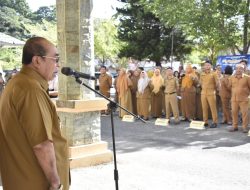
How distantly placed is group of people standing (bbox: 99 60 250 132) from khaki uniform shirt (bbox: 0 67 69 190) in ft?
29.4

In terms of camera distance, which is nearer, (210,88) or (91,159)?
(91,159)

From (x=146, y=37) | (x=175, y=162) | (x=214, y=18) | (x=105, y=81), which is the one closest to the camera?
(x=175, y=162)

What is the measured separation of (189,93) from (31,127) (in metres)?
11.4

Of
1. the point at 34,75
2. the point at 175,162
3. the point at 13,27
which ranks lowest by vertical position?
the point at 175,162

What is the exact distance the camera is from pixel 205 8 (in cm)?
1880

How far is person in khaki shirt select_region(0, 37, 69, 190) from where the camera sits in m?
2.95

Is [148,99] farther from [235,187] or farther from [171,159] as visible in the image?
[235,187]

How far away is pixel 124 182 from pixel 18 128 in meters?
3.73

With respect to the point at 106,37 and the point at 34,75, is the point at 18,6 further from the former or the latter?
the point at 34,75

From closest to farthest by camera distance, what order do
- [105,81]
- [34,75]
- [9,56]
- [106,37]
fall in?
[34,75] < [105,81] < [9,56] < [106,37]

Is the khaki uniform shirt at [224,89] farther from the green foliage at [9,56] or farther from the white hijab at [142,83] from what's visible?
the green foliage at [9,56]

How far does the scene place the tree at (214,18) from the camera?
18500mm

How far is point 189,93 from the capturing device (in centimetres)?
1396

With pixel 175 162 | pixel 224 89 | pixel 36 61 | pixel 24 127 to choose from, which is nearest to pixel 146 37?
pixel 224 89
